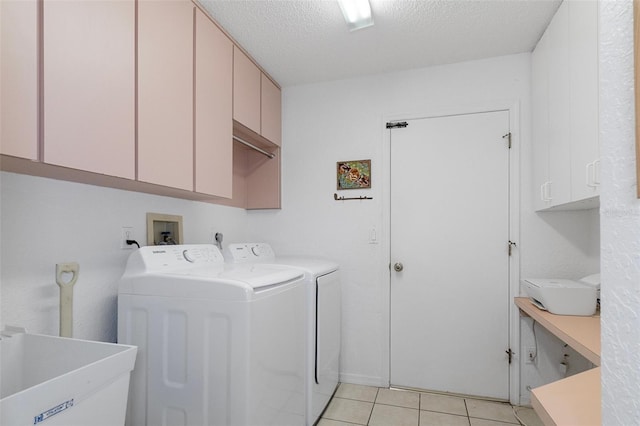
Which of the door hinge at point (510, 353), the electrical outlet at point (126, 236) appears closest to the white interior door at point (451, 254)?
the door hinge at point (510, 353)

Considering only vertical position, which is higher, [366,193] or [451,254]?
[366,193]

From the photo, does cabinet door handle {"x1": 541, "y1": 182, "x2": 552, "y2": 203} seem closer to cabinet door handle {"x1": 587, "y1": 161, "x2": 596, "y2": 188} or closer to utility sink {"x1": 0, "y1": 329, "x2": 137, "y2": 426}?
cabinet door handle {"x1": 587, "y1": 161, "x2": 596, "y2": 188}

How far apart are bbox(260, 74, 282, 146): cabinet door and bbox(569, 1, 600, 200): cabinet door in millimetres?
1909

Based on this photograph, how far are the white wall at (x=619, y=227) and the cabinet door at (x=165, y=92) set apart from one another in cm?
150

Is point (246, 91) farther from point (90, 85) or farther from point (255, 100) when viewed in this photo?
point (90, 85)

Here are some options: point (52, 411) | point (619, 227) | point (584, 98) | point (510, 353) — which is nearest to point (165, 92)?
point (52, 411)

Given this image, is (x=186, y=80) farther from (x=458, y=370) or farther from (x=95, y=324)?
(x=458, y=370)

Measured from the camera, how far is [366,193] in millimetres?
2643

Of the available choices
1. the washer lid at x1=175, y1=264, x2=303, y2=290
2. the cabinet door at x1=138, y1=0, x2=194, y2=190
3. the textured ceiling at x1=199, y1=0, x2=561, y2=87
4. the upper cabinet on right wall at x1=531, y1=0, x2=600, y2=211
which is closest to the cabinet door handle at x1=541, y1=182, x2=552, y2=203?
the upper cabinet on right wall at x1=531, y1=0, x2=600, y2=211

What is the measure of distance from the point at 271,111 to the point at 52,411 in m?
2.29

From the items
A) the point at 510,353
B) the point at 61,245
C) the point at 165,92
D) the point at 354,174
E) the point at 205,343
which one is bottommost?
the point at 510,353

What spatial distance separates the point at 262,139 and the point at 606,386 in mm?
2436

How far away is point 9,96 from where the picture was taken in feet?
3.13

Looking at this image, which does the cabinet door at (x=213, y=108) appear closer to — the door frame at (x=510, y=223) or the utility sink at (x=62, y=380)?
the utility sink at (x=62, y=380)
